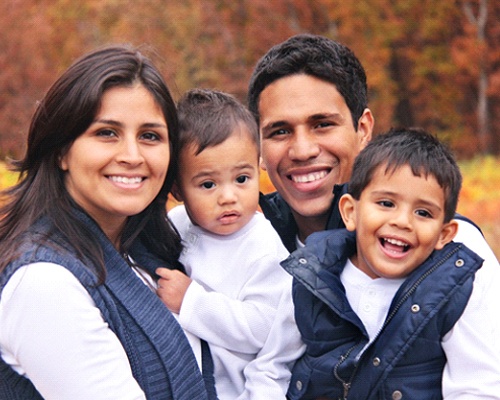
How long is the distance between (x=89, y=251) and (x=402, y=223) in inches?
42.2

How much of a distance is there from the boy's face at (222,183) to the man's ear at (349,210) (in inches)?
15.2

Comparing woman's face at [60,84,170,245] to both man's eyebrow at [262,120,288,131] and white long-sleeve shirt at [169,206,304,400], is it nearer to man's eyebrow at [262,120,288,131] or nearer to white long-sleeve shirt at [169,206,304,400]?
white long-sleeve shirt at [169,206,304,400]

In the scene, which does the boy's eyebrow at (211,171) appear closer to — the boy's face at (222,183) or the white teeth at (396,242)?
the boy's face at (222,183)

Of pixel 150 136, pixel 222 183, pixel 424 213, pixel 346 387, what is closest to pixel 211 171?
pixel 222 183

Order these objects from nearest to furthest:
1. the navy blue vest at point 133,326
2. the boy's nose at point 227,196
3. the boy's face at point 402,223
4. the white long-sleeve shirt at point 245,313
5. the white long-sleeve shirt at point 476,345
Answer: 1. the navy blue vest at point 133,326
2. the white long-sleeve shirt at point 476,345
3. the boy's face at point 402,223
4. the white long-sleeve shirt at point 245,313
5. the boy's nose at point 227,196

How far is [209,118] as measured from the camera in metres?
3.10

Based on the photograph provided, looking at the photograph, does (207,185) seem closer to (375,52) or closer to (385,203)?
(385,203)

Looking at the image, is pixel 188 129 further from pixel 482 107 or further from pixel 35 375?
pixel 482 107

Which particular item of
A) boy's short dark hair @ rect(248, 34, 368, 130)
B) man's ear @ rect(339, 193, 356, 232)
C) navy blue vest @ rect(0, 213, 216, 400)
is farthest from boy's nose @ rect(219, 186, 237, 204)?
boy's short dark hair @ rect(248, 34, 368, 130)

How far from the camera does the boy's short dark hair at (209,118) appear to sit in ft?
10.1

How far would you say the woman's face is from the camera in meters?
2.58

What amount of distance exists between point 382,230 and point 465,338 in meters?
0.46

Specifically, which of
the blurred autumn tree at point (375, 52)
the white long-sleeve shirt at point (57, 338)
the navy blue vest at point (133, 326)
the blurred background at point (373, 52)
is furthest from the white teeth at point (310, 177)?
the blurred autumn tree at point (375, 52)

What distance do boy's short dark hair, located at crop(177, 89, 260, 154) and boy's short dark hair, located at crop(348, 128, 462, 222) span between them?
1.78 ft
